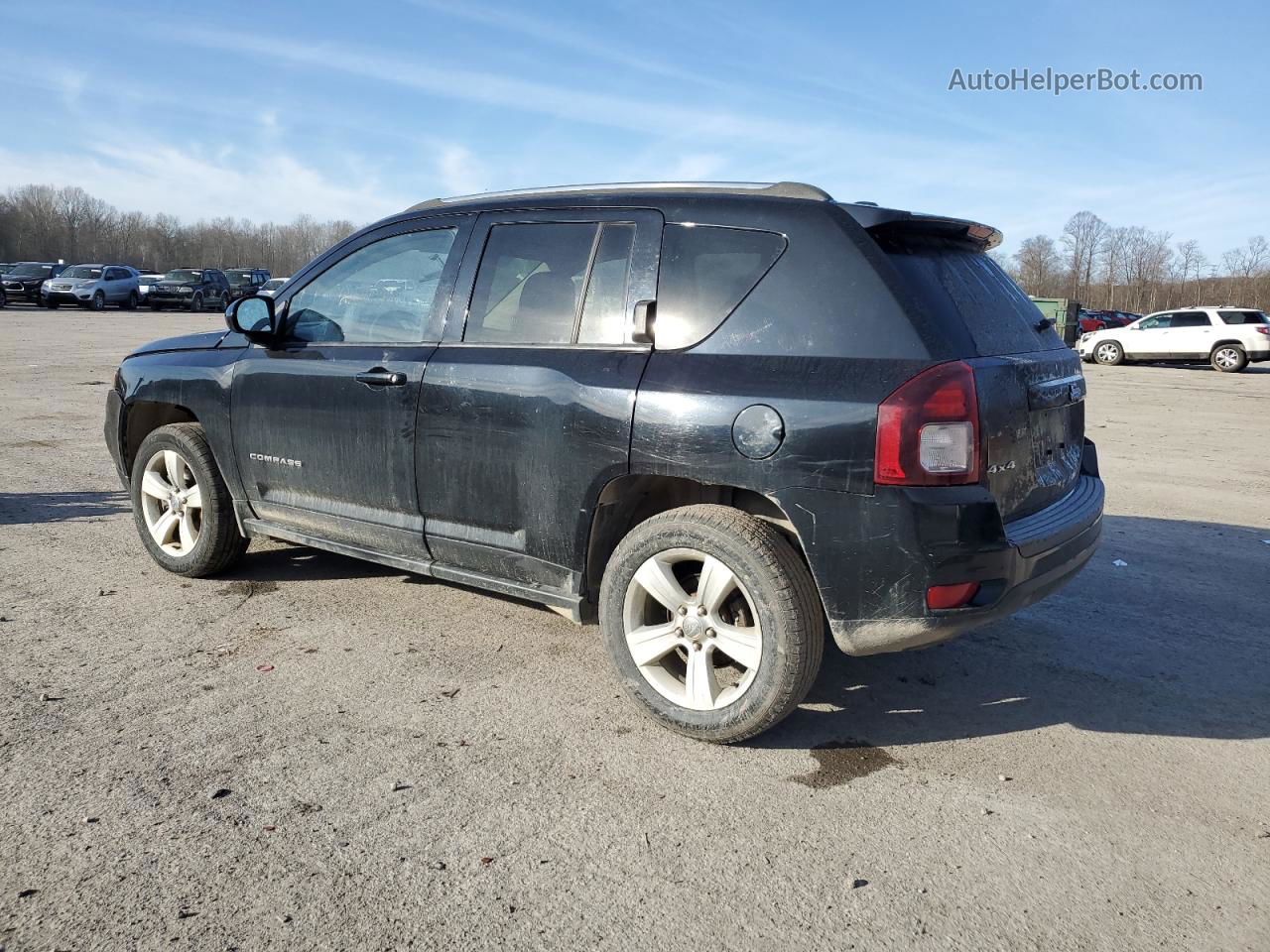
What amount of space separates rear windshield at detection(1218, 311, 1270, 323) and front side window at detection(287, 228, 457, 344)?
2846 centimetres

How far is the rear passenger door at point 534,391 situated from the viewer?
3.53m

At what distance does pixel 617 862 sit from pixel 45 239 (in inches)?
4260

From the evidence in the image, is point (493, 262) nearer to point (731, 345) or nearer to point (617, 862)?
point (731, 345)

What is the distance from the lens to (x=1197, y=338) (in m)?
27.2

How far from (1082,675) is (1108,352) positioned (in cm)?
2832

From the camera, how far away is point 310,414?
4.39m

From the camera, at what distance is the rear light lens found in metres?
3.00

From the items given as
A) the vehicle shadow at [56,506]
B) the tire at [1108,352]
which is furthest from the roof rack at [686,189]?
the tire at [1108,352]

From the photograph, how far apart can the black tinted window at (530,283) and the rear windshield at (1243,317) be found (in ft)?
93.2

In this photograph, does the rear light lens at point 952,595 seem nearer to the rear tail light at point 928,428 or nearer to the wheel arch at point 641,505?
the rear tail light at point 928,428

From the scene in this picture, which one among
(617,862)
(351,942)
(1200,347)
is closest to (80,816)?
(351,942)

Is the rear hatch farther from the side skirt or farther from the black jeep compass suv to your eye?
the side skirt

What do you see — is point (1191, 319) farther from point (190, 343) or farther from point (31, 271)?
point (31, 271)

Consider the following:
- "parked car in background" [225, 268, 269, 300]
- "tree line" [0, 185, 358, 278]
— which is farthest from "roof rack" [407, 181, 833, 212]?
"tree line" [0, 185, 358, 278]
